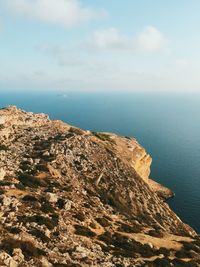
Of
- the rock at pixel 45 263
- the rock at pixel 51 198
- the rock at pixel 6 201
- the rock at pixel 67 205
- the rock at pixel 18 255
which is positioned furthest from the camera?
the rock at pixel 51 198

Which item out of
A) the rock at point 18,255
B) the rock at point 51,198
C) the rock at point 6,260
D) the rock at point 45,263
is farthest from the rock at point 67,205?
the rock at point 6,260

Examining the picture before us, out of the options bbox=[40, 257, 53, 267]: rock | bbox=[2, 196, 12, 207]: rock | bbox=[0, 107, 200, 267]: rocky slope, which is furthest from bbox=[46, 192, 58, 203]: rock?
bbox=[40, 257, 53, 267]: rock

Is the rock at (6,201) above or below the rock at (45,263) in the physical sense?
above

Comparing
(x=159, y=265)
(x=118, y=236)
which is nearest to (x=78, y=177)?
(x=118, y=236)

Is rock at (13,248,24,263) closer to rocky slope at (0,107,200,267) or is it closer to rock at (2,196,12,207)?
rocky slope at (0,107,200,267)

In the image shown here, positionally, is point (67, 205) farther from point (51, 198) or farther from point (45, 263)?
point (45, 263)

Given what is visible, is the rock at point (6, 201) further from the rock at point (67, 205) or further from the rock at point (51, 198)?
the rock at point (67, 205)

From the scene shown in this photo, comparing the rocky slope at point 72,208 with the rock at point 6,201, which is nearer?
the rocky slope at point 72,208

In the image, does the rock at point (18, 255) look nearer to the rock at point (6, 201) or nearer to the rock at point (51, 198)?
the rock at point (6, 201)

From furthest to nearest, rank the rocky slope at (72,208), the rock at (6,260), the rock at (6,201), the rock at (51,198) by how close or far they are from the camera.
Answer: the rock at (51,198) < the rock at (6,201) < the rocky slope at (72,208) < the rock at (6,260)
